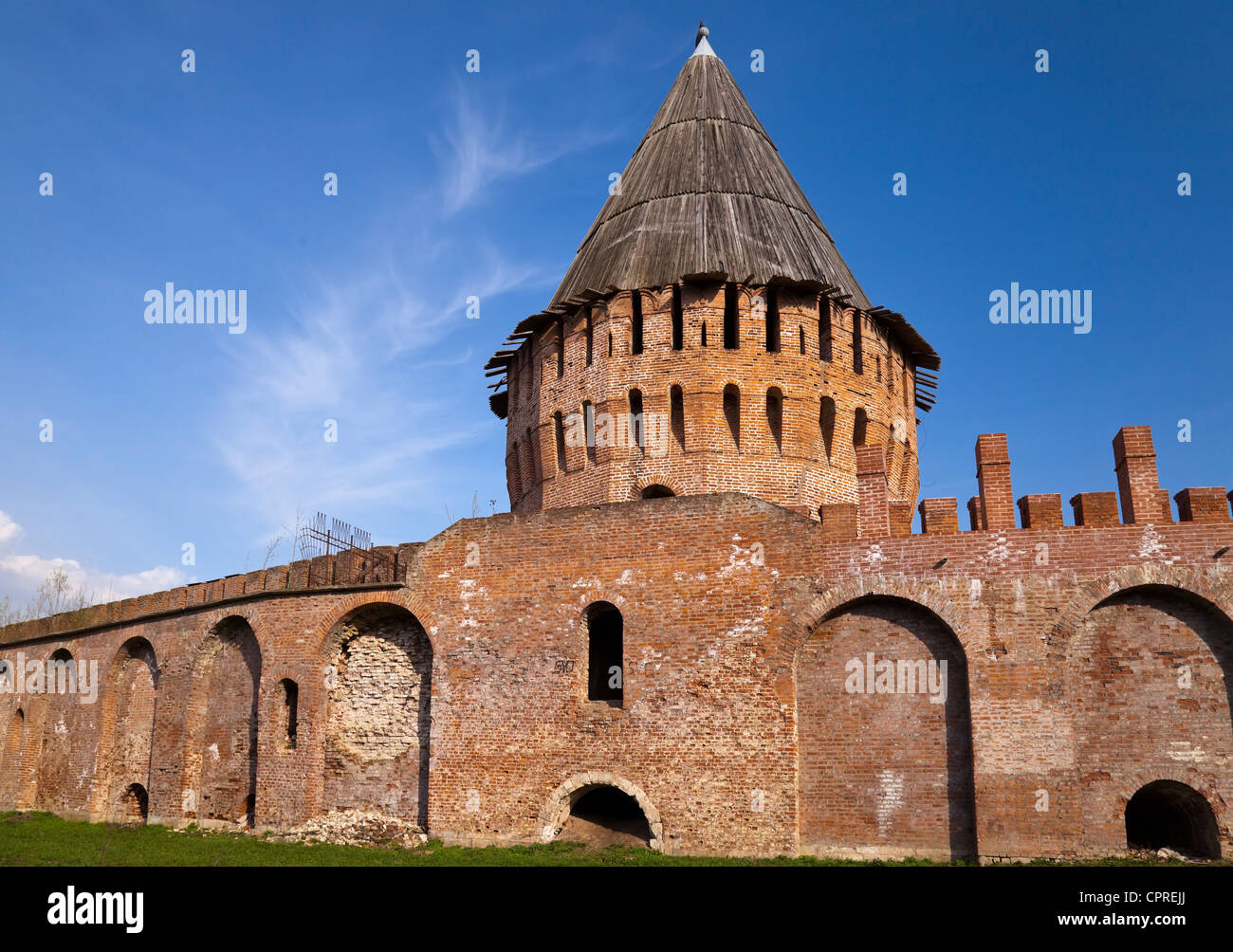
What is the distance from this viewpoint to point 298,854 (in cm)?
1543

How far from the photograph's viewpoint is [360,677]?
18047 millimetres

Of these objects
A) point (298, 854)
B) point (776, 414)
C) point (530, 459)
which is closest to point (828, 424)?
point (776, 414)

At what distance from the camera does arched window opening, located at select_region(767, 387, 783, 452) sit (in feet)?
66.4

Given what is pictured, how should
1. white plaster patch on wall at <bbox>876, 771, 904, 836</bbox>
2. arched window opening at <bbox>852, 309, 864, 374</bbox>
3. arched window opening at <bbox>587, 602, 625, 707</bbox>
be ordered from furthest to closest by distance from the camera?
arched window opening at <bbox>852, 309, 864, 374</bbox>, arched window opening at <bbox>587, 602, 625, 707</bbox>, white plaster patch on wall at <bbox>876, 771, 904, 836</bbox>

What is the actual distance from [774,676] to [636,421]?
776cm

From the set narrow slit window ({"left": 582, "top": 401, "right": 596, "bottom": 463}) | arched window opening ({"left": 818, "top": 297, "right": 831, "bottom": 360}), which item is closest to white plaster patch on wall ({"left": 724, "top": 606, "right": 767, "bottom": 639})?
narrow slit window ({"left": 582, "top": 401, "right": 596, "bottom": 463})

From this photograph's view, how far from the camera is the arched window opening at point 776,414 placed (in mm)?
20234

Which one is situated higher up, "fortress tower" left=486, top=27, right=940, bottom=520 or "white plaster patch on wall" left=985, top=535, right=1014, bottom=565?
"fortress tower" left=486, top=27, right=940, bottom=520

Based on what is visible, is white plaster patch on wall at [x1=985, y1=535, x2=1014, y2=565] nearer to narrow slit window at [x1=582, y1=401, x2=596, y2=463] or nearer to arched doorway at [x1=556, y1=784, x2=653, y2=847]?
arched doorway at [x1=556, y1=784, x2=653, y2=847]

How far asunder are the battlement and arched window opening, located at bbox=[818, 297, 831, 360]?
237 inches

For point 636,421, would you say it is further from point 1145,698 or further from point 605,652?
point 1145,698

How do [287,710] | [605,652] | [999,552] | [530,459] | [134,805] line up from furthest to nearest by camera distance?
[530,459], [134,805], [287,710], [605,652], [999,552]

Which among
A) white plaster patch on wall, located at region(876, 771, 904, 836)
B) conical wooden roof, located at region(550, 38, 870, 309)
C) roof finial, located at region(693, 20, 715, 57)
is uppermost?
roof finial, located at region(693, 20, 715, 57)

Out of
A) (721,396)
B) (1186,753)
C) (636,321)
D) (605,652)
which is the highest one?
(636,321)
